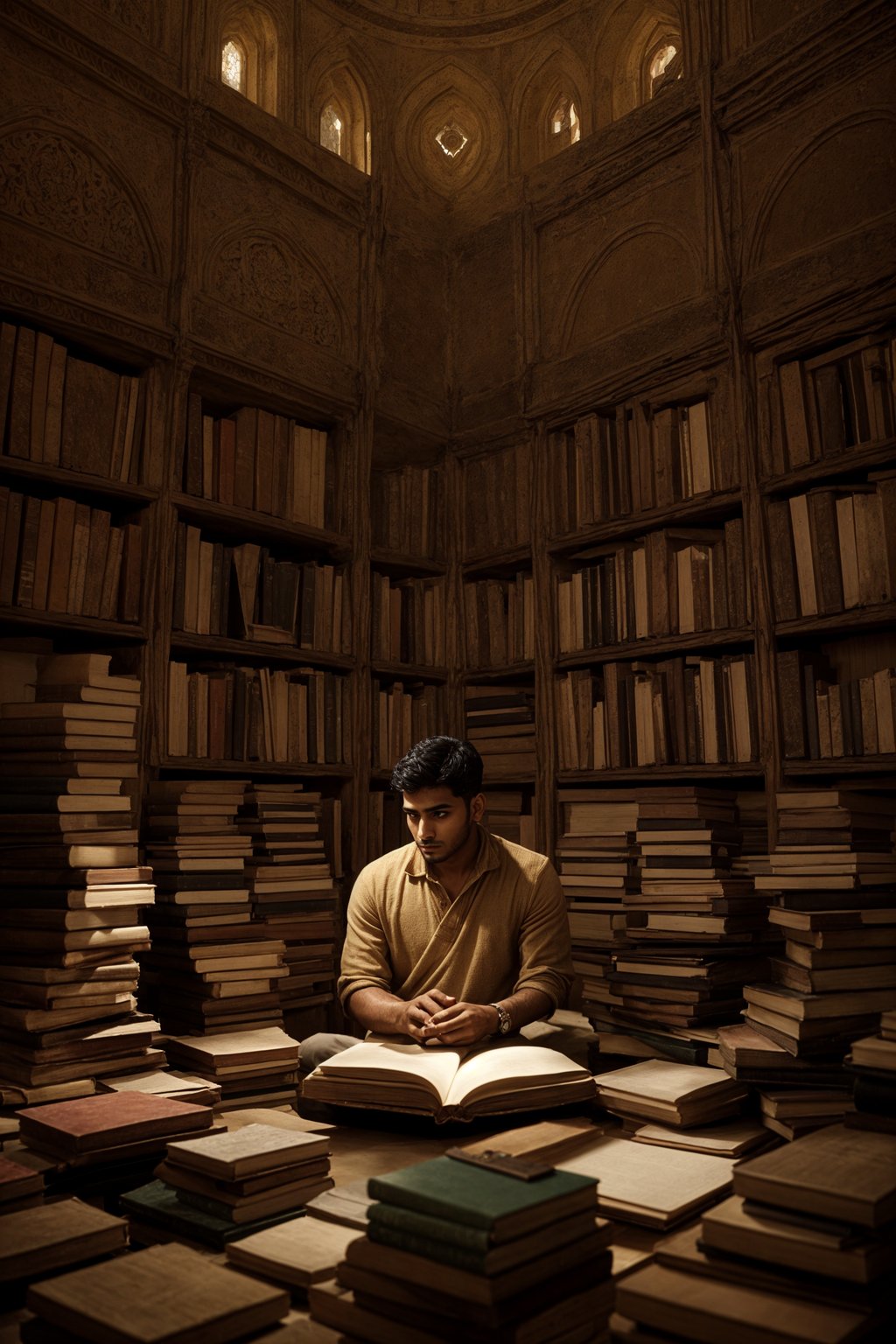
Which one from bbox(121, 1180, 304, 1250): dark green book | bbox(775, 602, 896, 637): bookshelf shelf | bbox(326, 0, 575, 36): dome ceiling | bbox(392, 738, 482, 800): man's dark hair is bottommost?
A: bbox(121, 1180, 304, 1250): dark green book

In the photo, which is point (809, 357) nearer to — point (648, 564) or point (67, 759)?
point (648, 564)

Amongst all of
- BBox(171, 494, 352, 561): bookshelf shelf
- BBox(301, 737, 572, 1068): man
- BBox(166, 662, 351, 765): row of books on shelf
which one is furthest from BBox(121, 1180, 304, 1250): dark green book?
BBox(171, 494, 352, 561): bookshelf shelf

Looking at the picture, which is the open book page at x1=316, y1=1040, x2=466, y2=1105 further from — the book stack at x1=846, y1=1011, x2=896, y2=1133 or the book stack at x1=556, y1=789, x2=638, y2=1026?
the book stack at x1=556, y1=789, x2=638, y2=1026

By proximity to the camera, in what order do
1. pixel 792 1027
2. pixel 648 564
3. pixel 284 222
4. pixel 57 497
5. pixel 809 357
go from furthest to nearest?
pixel 284 222 < pixel 648 564 < pixel 809 357 < pixel 57 497 < pixel 792 1027

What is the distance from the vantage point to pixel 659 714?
14.3 ft

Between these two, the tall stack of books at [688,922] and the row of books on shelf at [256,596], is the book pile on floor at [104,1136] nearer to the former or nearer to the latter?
the tall stack of books at [688,922]

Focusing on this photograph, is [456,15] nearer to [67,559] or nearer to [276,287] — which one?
[276,287]

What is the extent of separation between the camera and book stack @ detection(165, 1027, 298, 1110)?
345cm

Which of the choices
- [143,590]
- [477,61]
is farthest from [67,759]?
[477,61]

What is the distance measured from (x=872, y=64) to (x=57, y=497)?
3.64 metres

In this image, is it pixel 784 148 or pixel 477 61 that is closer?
pixel 784 148

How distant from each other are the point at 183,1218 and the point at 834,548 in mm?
3169

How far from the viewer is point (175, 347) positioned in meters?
4.30

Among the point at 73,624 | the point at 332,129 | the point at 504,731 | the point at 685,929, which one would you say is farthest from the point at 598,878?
the point at 332,129
